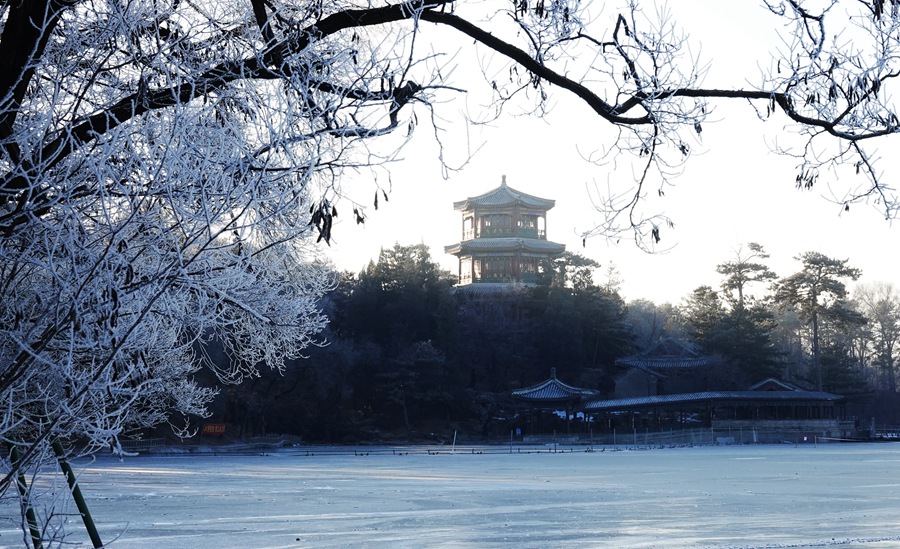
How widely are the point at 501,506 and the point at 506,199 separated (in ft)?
160

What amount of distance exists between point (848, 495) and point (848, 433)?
35.8 meters

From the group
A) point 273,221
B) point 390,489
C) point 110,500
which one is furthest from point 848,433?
point 273,221

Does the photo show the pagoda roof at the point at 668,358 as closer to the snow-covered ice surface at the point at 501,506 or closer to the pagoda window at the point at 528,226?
the pagoda window at the point at 528,226

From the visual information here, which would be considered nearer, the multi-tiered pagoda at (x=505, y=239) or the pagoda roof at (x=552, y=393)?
the pagoda roof at (x=552, y=393)

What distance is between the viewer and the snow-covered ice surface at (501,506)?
10.3 m

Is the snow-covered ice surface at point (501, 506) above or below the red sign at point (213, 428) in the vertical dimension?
below

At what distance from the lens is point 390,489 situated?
18578mm

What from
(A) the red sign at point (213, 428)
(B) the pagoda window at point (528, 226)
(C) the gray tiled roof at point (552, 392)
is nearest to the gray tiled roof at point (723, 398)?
(C) the gray tiled roof at point (552, 392)

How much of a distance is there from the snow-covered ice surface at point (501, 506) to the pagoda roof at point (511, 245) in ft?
112

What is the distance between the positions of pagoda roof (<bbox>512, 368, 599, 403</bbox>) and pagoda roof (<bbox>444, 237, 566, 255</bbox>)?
13483mm

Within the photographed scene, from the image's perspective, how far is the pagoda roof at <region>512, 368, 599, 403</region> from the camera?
1892 inches

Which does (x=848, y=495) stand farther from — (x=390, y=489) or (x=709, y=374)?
(x=709, y=374)

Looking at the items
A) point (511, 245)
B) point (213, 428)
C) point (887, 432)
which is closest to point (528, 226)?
point (511, 245)

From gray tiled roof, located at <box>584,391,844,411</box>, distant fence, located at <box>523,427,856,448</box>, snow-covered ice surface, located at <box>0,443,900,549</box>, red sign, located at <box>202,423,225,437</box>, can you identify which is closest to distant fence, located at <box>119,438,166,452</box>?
red sign, located at <box>202,423,225,437</box>
